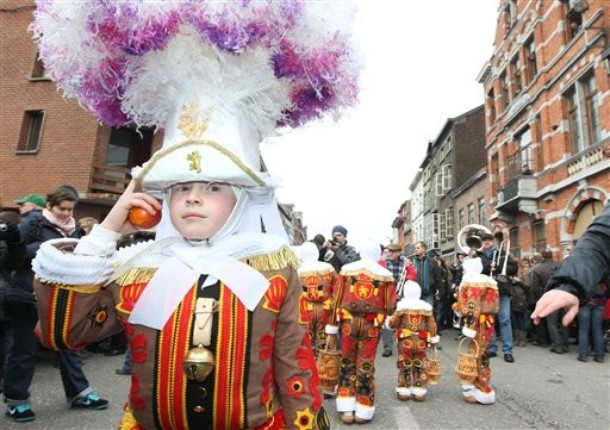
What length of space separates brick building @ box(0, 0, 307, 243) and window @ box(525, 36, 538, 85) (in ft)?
41.1

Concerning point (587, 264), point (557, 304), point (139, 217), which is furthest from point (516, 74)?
point (139, 217)

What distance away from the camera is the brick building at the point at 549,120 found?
505 inches

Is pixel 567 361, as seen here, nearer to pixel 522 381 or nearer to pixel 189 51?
pixel 522 381

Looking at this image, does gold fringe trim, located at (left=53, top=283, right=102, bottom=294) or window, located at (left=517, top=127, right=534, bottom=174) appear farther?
window, located at (left=517, top=127, right=534, bottom=174)

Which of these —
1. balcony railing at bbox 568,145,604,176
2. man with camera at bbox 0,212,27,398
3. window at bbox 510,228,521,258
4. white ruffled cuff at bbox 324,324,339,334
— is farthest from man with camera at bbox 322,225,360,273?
window at bbox 510,228,521,258

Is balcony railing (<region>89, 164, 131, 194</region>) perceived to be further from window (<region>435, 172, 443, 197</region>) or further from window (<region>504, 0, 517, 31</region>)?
window (<region>435, 172, 443, 197</region>)

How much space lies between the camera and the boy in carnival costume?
4.56ft

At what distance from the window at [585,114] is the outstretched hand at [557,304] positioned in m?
14.3

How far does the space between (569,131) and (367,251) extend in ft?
45.9

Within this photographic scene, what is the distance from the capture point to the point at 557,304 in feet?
5.24

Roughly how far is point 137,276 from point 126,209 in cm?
24

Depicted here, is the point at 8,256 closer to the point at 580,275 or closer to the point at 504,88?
the point at 580,275

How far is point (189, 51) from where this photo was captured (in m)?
1.55

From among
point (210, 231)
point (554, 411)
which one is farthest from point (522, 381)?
point (210, 231)
